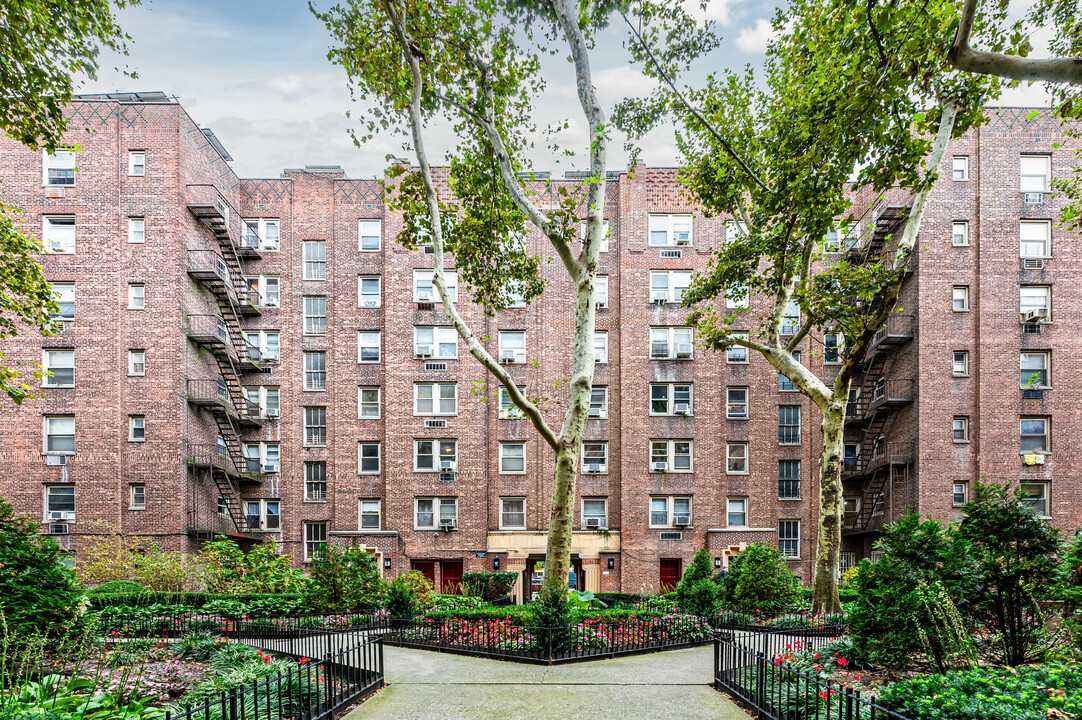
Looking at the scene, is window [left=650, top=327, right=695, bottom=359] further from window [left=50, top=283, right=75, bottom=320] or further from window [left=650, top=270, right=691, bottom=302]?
window [left=50, top=283, right=75, bottom=320]

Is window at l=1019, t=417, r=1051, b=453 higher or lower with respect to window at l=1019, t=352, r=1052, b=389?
lower

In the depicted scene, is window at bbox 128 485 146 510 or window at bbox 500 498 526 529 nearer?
window at bbox 128 485 146 510

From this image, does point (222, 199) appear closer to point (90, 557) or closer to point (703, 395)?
point (90, 557)

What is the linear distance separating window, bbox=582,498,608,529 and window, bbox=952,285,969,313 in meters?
17.9

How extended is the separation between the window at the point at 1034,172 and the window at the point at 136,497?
40159 mm

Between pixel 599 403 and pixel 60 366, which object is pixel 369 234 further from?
pixel 60 366

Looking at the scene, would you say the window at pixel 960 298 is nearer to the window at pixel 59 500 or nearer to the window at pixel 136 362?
the window at pixel 136 362

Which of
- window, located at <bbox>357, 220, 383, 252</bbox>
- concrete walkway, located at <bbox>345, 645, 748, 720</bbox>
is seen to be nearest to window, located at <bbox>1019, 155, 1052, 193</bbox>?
concrete walkway, located at <bbox>345, 645, 748, 720</bbox>

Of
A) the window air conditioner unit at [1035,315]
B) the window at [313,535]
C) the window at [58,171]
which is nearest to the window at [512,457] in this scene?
the window at [313,535]

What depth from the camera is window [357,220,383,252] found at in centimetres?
3098

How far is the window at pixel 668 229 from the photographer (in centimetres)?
3070

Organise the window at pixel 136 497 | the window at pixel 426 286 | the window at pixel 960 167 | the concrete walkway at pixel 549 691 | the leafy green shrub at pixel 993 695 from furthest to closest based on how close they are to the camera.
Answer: the window at pixel 426 286 → the window at pixel 960 167 → the window at pixel 136 497 → the concrete walkway at pixel 549 691 → the leafy green shrub at pixel 993 695

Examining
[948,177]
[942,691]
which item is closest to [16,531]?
[942,691]

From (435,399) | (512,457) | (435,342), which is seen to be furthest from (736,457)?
(435,342)
